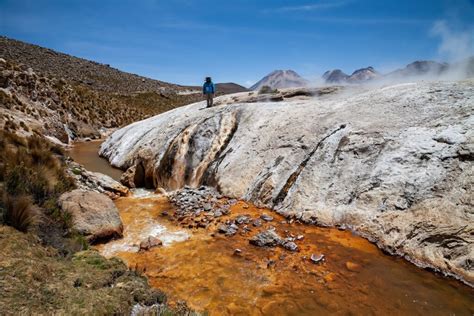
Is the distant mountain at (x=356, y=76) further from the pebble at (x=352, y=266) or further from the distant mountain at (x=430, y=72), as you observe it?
the pebble at (x=352, y=266)

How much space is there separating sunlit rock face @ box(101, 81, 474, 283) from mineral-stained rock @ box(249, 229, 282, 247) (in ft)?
5.21

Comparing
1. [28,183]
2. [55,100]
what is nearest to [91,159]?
[28,183]

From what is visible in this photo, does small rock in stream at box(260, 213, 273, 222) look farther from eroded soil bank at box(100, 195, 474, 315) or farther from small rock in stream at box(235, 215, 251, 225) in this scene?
small rock in stream at box(235, 215, 251, 225)

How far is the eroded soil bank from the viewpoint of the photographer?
18.6ft

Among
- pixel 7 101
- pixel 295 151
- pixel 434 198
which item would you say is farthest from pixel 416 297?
pixel 7 101

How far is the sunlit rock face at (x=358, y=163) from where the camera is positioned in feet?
24.1

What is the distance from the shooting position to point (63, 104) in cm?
3259

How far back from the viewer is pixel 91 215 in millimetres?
8398

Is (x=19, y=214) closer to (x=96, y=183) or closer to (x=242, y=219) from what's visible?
(x=242, y=219)

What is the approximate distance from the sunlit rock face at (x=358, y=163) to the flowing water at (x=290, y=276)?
2.38 ft

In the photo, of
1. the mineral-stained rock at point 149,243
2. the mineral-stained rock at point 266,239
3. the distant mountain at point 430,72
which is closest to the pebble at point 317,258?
the mineral-stained rock at point 266,239

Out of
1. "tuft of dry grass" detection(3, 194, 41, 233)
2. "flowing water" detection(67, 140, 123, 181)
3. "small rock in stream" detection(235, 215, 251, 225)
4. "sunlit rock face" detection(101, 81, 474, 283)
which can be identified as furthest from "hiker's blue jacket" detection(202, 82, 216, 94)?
"tuft of dry grass" detection(3, 194, 41, 233)

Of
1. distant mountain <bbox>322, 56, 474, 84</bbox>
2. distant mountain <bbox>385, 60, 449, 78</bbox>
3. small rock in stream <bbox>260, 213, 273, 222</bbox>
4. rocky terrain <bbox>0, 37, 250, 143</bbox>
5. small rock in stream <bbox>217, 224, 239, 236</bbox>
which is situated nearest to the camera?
small rock in stream <bbox>217, 224, 239, 236</bbox>

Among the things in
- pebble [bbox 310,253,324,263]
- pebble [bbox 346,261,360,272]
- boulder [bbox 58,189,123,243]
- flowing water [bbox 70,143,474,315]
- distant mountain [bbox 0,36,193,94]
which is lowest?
flowing water [bbox 70,143,474,315]
